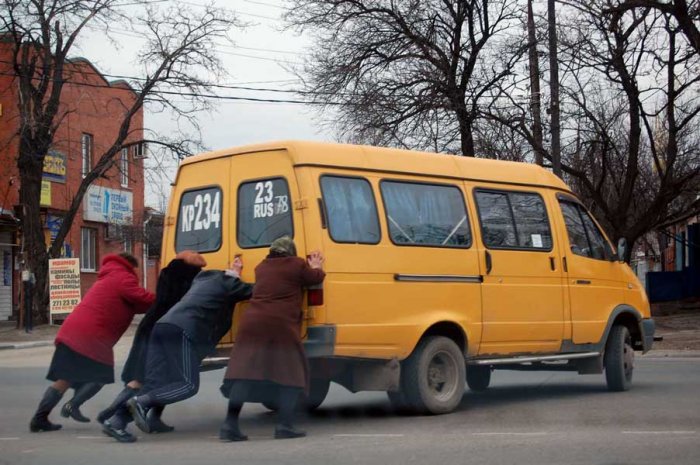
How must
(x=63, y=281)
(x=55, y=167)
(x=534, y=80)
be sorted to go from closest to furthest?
1. (x=534, y=80)
2. (x=63, y=281)
3. (x=55, y=167)

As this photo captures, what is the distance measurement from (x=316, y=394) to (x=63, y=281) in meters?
18.1

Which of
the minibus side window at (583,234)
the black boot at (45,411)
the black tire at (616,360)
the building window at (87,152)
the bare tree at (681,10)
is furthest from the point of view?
the building window at (87,152)

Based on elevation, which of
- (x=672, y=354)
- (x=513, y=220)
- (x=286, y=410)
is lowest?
(x=672, y=354)

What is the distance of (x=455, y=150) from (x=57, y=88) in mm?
10848

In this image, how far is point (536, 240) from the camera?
11.1 meters

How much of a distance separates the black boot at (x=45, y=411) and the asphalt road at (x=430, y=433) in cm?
14

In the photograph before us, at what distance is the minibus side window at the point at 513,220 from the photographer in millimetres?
10609

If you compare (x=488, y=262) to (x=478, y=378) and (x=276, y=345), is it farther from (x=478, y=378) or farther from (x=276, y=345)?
(x=276, y=345)

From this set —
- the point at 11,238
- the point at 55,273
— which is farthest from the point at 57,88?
the point at 11,238

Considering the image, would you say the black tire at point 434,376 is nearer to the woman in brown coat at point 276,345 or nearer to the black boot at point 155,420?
the woman in brown coat at point 276,345

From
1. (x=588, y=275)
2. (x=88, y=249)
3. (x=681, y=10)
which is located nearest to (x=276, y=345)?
(x=588, y=275)

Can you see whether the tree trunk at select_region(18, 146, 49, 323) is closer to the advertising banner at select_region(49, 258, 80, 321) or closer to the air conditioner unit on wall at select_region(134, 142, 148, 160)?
the advertising banner at select_region(49, 258, 80, 321)

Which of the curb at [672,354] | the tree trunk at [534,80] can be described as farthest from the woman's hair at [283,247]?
the tree trunk at [534,80]

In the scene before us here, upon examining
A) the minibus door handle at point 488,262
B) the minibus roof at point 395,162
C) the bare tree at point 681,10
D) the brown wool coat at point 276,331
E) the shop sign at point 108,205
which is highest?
the bare tree at point 681,10
